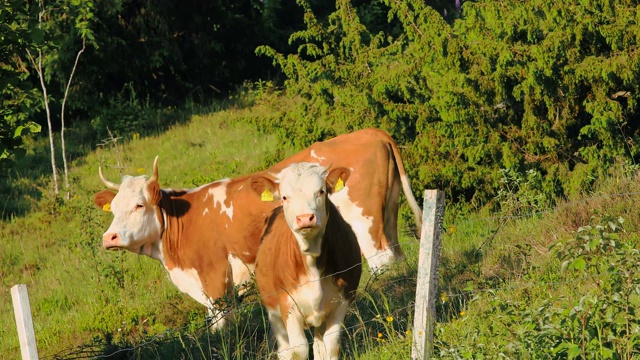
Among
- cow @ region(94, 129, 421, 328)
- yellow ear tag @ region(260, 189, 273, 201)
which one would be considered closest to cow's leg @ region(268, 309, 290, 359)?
yellow ear tag @ region(260, 189, 273, 201)

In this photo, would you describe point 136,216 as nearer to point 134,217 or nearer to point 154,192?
point 134,217

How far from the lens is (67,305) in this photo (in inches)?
466

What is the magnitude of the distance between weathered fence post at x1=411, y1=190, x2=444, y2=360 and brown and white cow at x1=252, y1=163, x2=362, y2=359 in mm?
1146

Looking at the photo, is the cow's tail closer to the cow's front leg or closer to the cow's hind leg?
the cow's hind leg

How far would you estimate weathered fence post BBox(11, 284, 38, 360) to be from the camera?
5.29 metres

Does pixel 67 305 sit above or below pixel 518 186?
below

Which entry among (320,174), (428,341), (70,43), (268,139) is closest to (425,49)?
(320,174)

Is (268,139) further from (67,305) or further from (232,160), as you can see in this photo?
(67,305)

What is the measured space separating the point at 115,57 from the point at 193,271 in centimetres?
1179

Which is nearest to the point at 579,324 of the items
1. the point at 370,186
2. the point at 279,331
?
the point at 279,331

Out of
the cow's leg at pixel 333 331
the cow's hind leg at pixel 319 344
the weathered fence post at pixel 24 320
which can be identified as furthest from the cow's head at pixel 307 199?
the weathered fence post at pixel 24 320

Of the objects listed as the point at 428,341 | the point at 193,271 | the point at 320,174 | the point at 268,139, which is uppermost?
the point at 320,174

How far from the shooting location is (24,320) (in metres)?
5.32

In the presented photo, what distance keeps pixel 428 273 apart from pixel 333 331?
1.49m
